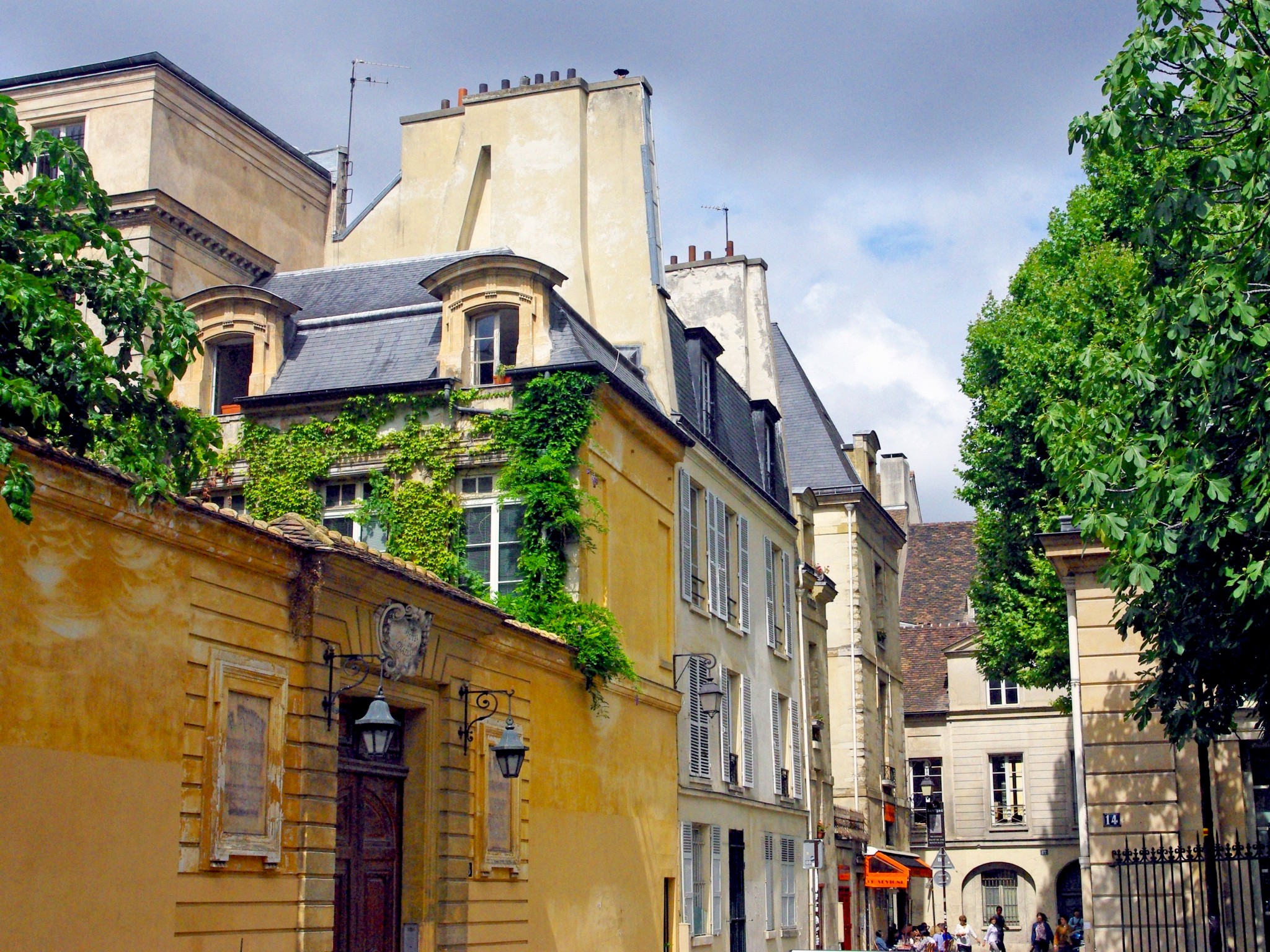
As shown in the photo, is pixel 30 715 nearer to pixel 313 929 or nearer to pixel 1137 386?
pixel 313 929

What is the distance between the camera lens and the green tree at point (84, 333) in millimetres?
8562

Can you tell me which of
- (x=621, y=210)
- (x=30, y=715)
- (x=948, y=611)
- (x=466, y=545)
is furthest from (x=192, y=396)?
(x=948, y=611)

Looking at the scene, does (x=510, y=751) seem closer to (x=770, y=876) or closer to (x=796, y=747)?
(x=770, y=876)

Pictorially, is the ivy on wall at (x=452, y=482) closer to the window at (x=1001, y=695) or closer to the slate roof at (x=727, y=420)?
the slate roof at (x=727, y=420)

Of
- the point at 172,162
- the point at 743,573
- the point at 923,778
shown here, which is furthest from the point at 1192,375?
the point at 923,778

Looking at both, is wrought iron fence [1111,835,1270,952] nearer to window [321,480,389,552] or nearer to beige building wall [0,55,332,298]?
window [321,480,389,552]

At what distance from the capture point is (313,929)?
41.1 feet

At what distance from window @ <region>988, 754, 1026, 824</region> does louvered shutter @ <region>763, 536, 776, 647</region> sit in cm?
2163

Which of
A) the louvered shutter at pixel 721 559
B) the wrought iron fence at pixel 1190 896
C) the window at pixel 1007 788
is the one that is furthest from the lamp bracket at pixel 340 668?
the window at pixel 1007 788

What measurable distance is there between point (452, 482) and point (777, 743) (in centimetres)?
1067

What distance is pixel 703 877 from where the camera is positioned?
23.3 metres

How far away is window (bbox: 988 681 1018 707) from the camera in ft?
155

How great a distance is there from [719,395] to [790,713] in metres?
6.10

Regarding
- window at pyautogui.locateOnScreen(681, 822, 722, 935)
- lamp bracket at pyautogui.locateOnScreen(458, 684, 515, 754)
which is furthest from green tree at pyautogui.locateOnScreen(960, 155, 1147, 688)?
lamp bracket at pyautogui.locateOnScreen(458, 684, 515, 754)
